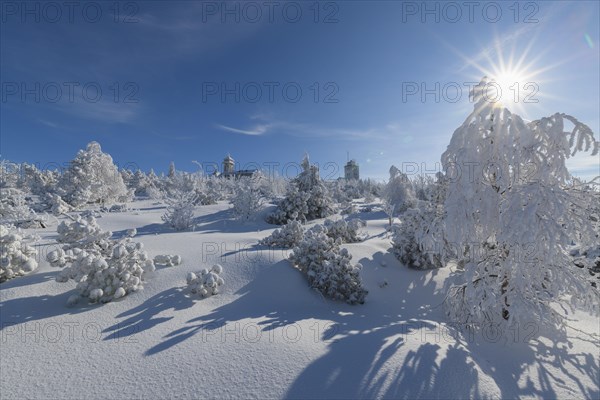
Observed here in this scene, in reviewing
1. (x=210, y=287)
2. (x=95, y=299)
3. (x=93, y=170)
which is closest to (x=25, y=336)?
(x=95, y=299)

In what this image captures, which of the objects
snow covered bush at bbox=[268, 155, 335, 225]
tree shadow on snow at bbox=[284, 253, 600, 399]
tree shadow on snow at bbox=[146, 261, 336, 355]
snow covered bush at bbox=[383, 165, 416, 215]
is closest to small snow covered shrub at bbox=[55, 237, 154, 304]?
tree shadow on snow at bbox=[146, 261, 336, 355]

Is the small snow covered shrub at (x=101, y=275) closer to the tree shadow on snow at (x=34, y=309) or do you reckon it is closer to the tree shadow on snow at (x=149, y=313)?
the tree shadow on snow at (x=34, y=309)

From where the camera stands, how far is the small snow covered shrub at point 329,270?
5.75 metres

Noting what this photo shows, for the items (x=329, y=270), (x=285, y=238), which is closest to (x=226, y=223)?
(x=285, y=238)

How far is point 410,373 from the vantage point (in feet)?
10.5

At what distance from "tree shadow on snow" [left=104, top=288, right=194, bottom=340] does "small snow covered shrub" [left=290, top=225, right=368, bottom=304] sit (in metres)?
2.56

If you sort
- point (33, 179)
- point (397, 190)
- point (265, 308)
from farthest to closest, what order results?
point (33, 179) → point (397, 190) → point (265, 308)

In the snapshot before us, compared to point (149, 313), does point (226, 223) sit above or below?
above

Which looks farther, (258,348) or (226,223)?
(226,223)

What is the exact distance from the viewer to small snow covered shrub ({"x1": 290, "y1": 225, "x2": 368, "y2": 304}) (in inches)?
226

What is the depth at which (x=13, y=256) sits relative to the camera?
482 centimetres

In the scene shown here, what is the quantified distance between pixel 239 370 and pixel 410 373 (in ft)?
6.57

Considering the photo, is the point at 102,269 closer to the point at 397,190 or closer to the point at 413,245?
the point at 413,245

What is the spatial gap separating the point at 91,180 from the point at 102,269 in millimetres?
17815
